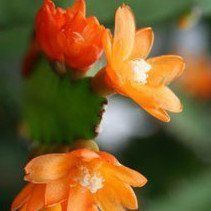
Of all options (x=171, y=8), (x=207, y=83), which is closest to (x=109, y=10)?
(x=171, y=8)

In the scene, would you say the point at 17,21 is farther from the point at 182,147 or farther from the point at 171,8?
the point at 182,147

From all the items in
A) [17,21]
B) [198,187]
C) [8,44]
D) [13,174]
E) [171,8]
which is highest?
[171,8]

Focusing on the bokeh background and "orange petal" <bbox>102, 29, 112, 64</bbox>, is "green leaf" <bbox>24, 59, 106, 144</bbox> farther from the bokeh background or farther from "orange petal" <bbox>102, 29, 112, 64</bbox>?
the bokeh background

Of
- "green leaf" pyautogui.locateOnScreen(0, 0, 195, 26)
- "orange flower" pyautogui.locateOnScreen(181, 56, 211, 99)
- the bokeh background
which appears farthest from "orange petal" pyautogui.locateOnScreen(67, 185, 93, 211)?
"orange flower" pyautogui.locateOnScreen(181, 56, 211, 99)

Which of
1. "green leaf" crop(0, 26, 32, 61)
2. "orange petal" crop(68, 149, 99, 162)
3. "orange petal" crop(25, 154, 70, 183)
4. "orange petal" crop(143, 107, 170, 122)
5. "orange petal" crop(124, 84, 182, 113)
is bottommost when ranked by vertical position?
"green leaf" crop(0, 26, 32, 61)

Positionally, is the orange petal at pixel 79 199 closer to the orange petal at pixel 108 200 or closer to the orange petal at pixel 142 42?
the orange petal at pixel 108 200

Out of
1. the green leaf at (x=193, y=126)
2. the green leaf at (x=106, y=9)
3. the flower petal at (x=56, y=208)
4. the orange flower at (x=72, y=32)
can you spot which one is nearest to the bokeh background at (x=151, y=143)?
the green leaf at (x=193, y=126)

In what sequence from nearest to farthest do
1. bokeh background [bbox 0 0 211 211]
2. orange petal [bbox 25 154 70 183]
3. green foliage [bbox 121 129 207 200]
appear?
orange petal [bbox 25 154 70 183] < bokeh background [bbox 0 0 211 211] < green foliage [bbox 121 129 207 200]
